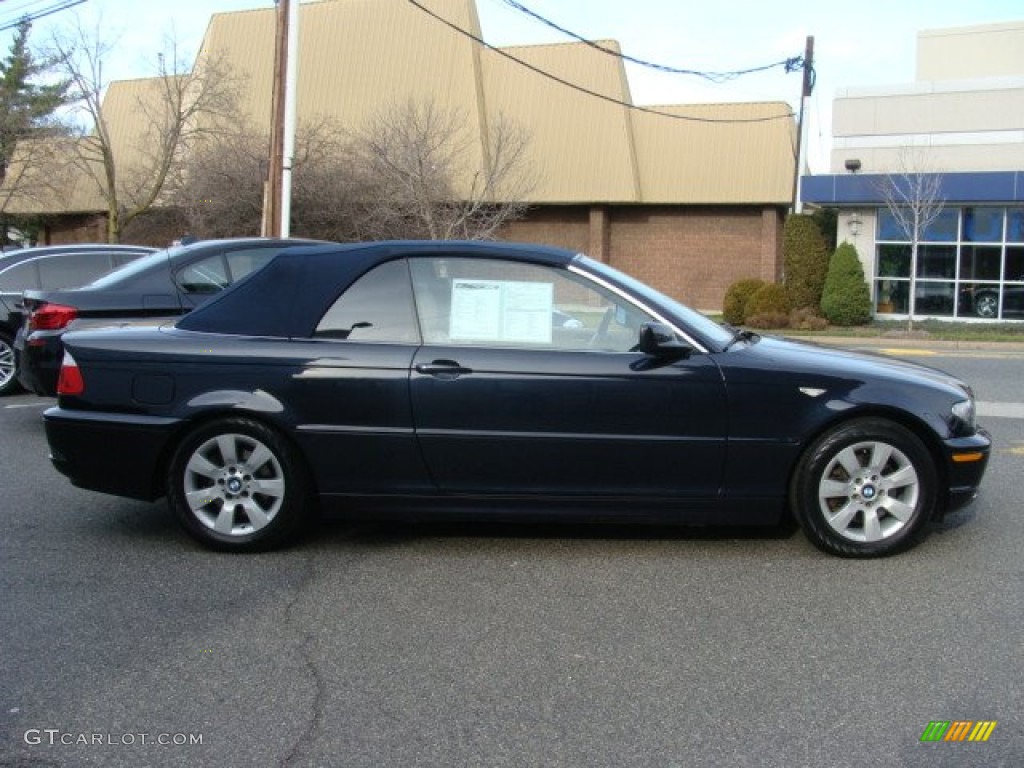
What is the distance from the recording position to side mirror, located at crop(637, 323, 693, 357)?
491 centimetres

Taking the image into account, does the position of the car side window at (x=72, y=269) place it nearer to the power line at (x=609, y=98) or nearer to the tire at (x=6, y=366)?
the tire at (x=6, y=366)

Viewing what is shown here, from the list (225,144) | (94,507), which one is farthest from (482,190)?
(94,507)

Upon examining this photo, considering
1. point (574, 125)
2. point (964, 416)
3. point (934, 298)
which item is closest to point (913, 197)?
point (934, 298)

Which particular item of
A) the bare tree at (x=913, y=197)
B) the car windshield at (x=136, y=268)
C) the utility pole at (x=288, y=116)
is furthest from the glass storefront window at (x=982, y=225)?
the car windshield at (x=136, y=268)

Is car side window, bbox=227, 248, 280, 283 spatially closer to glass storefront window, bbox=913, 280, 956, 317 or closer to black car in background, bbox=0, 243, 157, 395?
black car in background, bbox=0, 243, 157, 395

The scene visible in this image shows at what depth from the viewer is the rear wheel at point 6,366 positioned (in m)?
10.9

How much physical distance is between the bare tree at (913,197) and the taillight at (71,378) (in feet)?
68.3

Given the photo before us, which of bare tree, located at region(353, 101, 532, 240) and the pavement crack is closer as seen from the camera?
the pavement crack

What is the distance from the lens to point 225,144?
29844mm

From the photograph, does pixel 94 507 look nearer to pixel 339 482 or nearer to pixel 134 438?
pixel 134 438

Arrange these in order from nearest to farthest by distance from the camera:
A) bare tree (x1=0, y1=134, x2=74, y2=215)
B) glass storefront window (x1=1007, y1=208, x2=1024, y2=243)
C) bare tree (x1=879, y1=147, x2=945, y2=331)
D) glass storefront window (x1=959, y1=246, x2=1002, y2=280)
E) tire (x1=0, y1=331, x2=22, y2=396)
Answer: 1. tire (x1=0, y1=331, x2=22, y2=396)
2. bare tree (x1=879, y1=147, x2=945, y2=331)
3. glass storefront window (x1=1007, y1=208, x2=1024, y2=243)
4. glass storefront window (x1=959, y1=246, x2=1002, y2=280)
5. bare tree (x1=0, y1=134, x2=74, y2=215)

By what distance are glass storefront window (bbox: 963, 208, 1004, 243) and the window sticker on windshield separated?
72.5ft

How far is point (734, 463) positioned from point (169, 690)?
2.80 m

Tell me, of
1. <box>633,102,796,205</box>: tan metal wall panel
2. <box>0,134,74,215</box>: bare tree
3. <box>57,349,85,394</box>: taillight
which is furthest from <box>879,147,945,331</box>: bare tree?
<box>0,134,74,215</box>: bare tree
